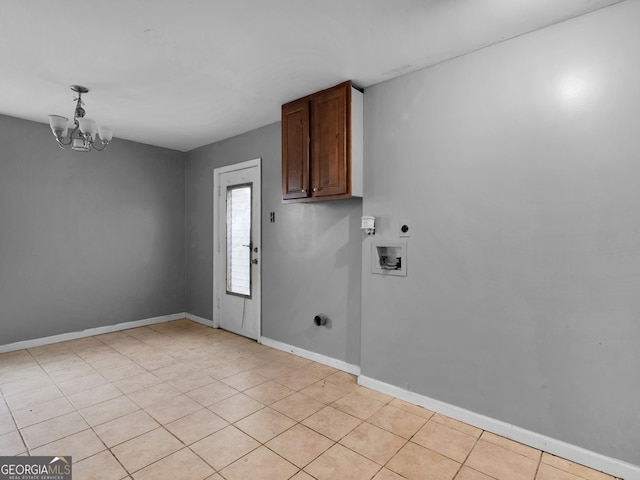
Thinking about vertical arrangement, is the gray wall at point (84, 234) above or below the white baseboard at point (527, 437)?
above

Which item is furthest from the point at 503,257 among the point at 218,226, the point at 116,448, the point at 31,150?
Answer: the point at 31,150

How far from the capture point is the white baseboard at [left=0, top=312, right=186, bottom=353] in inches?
148

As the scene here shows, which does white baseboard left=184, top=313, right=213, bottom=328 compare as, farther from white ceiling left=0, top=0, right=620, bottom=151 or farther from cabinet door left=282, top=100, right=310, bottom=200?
white ceiling left=0, top=0, right=620, bottom=151

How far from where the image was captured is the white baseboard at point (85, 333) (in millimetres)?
3766

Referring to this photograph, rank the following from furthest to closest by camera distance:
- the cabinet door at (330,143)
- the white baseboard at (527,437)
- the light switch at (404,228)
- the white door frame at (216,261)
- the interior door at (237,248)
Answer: the white door frame at (216,261) < the interior door at (237,248) < the cabinet door at (330,143) < the light switch at (404,228) < the white baseboard at (527,437)

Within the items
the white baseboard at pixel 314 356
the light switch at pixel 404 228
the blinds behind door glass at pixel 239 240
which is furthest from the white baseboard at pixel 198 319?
the light switch at pixel 404 228

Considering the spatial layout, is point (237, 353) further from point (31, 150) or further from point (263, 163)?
point (31, 150)

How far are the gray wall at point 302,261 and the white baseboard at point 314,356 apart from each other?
0.16 feet

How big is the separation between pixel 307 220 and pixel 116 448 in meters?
2.43

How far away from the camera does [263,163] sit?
13.3 ft

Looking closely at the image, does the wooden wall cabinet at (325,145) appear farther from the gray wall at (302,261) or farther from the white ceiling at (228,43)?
the gray wall at (302,261)

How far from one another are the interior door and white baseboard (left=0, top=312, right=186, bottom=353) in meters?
0.94

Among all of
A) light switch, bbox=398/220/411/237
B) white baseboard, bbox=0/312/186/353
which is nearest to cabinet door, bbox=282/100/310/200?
light switch, bbox=398/220/411/237

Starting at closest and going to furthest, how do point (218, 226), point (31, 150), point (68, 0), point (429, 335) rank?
point (68, 0) < point (429, 335) < point (31, 150) < point (218, 226)
